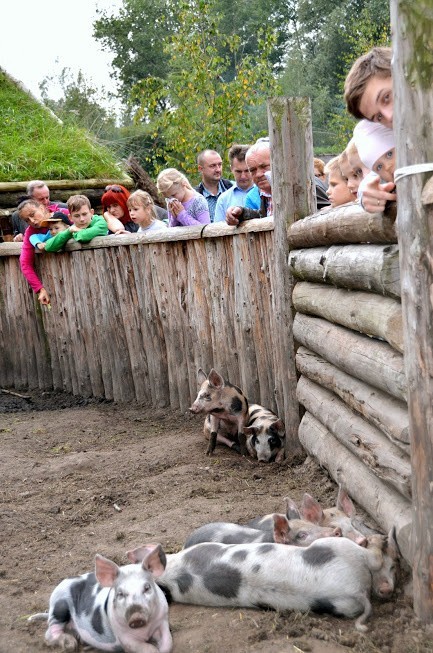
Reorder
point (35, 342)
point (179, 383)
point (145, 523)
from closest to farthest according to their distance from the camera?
point (145, 523)
point (179, 383)
point (35, 342)

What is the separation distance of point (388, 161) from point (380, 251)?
2.01ft

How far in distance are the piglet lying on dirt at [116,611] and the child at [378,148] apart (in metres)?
1.82

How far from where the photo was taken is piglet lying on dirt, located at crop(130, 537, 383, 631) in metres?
3.81

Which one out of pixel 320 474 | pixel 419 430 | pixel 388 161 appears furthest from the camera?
pixel 320 474

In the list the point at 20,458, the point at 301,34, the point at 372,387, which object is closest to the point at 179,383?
the point at 20,458

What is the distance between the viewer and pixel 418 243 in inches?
135

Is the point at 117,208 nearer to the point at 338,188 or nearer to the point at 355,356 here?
the point at 338,188

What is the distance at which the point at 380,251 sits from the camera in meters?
4.43

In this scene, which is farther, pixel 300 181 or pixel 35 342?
pixel 35 342

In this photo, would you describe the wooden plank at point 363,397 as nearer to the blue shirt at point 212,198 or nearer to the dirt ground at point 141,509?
the dirt ground at point 141,509

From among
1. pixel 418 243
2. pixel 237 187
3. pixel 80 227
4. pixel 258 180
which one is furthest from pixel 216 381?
pixel 418 243

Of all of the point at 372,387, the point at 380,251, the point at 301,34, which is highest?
the point at 301,34

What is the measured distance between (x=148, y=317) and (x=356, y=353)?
15.2 feet

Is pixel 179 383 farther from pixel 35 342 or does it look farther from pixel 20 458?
pixel 35 342
